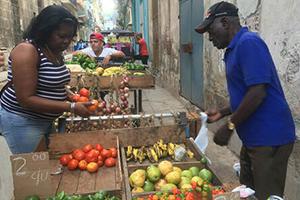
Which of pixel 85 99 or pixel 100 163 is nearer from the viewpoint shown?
pixel 100 163

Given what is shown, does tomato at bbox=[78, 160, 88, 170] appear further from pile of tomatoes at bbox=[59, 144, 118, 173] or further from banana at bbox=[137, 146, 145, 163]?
banana at bbox=[137, 146, 145, 163]

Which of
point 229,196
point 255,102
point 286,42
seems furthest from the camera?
point 286,42

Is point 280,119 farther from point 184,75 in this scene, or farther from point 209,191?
point 184,75

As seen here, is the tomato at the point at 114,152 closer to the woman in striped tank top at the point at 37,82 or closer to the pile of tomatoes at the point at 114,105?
the woman in striped tank top at the point at 37,82

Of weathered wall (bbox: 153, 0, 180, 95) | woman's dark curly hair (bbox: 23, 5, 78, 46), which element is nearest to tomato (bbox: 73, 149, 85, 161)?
woman's dark curly hair (bbox: 23, 5, 78, 46)

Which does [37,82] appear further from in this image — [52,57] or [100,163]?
[100,163]

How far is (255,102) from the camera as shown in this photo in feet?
7.59

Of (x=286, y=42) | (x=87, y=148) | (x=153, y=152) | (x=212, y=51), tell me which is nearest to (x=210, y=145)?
(x=212, y=51)

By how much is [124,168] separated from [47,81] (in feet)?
2.93

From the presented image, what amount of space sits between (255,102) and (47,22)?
62.6 inches

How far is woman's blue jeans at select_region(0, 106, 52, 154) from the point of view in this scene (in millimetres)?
2686

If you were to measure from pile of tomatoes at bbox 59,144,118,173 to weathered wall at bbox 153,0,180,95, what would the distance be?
7.45 m

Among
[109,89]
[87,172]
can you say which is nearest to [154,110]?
[109,89]

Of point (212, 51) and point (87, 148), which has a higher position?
point (212, 51)
